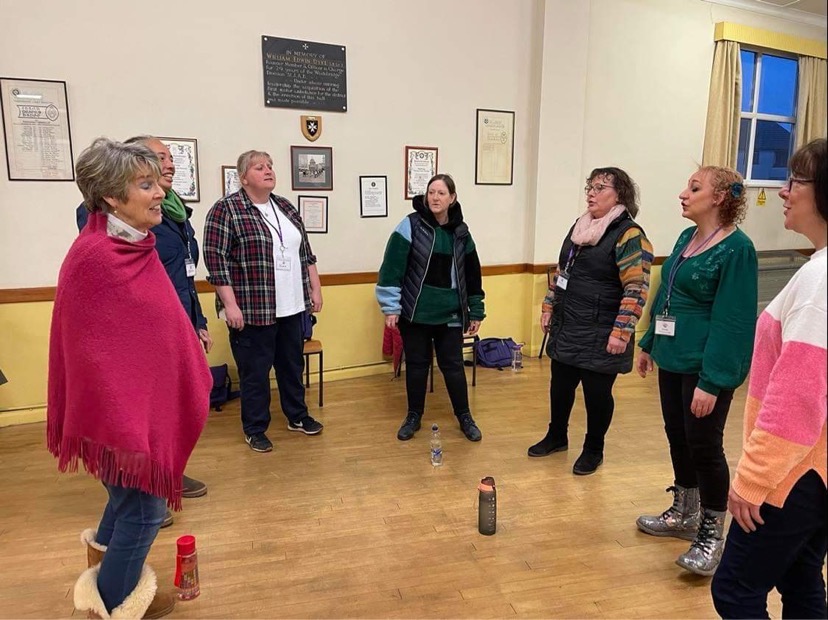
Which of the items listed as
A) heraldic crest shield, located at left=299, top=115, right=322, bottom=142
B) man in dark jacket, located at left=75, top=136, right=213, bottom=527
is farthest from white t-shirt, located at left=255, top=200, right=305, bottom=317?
heraldic crest shield, located at left=299, top=115, right=322, bottom=142

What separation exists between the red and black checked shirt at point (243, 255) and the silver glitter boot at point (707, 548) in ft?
6.79

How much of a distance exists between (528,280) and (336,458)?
8.71 ft

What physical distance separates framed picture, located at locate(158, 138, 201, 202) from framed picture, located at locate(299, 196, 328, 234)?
0.72 metres

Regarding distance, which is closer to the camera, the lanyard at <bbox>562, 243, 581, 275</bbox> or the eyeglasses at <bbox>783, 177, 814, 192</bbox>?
the eyeglasses at <bbox>783, 177, 814, 192</bbox>

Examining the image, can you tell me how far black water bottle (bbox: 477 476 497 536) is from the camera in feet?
7.57

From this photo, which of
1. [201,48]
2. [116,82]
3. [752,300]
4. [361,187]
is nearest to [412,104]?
[361,187]

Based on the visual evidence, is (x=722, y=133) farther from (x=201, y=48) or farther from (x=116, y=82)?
(x=116, y=82)

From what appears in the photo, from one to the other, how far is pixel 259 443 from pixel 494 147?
2959mm

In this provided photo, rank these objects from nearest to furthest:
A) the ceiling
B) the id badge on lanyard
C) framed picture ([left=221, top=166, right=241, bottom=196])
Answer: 1. the id badge on lanyard
2. framed picture ([left=221, top=166, right=241, bottom=196])
3. the ceiling

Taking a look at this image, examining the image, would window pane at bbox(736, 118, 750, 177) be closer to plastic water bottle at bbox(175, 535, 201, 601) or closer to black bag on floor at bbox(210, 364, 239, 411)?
black bag on floor at bbox(210, 364, 239, 411)

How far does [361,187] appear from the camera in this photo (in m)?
4.29

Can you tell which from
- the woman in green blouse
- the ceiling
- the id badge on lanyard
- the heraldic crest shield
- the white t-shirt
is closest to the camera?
the woman in green blouse

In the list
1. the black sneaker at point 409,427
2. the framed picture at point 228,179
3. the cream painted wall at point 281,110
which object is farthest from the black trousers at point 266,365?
the framed picture at point 228,179

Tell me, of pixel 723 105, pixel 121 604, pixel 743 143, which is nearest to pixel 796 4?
pixel 723 105
